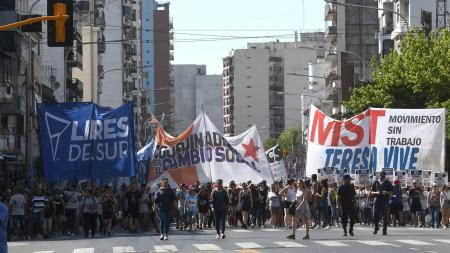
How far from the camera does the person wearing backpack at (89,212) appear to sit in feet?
134

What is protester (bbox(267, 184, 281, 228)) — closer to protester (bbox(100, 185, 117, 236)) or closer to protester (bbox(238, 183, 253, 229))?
protester (bbox(238, 183, 253, 229))

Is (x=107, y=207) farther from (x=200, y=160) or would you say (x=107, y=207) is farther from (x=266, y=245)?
(x=266, y=245)

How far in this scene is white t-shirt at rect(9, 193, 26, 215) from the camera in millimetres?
39625

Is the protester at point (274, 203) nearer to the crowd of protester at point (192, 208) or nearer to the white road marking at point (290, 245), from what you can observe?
the crowd of protester at point (192, 208)

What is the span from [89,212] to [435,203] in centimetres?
1046

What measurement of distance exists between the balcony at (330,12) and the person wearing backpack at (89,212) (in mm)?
79626

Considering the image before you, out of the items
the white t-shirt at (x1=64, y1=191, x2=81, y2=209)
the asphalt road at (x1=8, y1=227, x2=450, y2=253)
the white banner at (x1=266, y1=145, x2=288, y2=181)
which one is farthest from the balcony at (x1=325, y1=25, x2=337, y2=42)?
the asphalt road at (x1=8, y1=227, x2=450, y2=253)

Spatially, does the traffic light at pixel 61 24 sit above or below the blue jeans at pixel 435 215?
above

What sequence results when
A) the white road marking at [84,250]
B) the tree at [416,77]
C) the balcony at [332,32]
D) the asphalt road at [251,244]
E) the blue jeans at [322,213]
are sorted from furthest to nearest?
the balcony at [332,32] → the tree at [416,77] → the blue jeans at [322,213] → the white road marking at [84,250] → the asphalt road at [251,244]

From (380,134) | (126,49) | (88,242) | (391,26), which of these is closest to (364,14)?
(391,26)

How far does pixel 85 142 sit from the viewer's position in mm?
41344

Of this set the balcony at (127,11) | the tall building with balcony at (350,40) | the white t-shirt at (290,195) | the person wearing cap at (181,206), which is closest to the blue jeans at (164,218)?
the white t-shirt at (290,195)

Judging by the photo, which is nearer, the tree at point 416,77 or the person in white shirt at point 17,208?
the person in white shirt at point 17,208

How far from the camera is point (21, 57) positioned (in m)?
67.2
